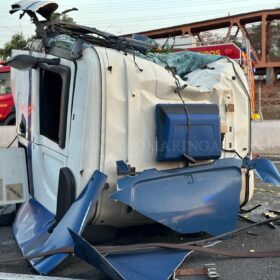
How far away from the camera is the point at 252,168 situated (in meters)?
4.28

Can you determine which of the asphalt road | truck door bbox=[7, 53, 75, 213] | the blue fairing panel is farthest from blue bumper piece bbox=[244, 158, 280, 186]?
truck door bbox=[7, 53, 75, 213]

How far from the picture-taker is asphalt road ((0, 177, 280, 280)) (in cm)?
343

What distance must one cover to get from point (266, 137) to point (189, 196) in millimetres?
7577

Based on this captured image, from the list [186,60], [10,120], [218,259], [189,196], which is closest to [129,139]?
[189,196]

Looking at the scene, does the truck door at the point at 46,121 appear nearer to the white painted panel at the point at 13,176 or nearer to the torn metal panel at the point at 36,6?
the white painted panel at the point at 13,176

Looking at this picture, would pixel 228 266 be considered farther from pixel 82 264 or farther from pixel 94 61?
pixel 94 61

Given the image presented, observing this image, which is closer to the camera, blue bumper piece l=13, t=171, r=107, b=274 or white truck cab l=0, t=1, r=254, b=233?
blue bumper piece l=13, t=171, r=107, b=274

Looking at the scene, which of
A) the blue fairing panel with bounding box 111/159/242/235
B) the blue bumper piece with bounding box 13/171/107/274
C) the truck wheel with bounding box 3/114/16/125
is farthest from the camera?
the truck wheel with bounding box 3/114/16/125

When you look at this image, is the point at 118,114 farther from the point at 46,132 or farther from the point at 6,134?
the point at 6,134

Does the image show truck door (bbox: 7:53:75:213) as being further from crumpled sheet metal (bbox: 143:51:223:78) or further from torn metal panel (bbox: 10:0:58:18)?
crumpled sheet metal (bbox: 143:51:223:78)

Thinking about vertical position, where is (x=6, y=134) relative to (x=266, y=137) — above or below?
above

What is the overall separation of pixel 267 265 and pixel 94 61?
208cm

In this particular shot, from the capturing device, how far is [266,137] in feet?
35.6

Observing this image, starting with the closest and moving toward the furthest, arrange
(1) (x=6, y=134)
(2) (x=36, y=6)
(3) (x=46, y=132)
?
1. (2) (x=36, y=6)
2. (3) (x=46, y=132)
3. (1) (x=6, y=134)
